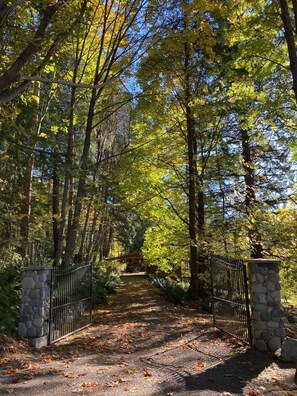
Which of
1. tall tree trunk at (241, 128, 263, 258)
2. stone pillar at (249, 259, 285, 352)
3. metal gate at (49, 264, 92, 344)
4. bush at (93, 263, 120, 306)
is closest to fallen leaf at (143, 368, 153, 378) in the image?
stone pillar at (249, 259, 285, 352)

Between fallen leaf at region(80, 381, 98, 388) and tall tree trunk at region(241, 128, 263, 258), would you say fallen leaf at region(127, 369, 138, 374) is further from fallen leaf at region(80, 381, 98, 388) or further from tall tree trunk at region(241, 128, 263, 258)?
tall tree trunk at region(241, 128, 263, 258)

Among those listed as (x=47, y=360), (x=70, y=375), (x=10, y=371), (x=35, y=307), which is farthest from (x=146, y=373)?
(x=35, y=307)

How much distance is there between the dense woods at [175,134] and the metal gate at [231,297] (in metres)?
3.40

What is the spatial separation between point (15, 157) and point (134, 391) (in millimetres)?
5759

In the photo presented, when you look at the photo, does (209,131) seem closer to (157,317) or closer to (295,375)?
(157,317)

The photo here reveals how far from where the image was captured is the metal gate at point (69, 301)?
7.27m

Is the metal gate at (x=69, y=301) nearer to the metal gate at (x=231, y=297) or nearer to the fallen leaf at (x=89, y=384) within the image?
the fallen leaf at (x=89, y=384)

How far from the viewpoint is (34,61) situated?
25.5 ft

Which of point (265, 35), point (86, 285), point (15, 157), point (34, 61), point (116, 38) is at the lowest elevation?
point (86, 285)

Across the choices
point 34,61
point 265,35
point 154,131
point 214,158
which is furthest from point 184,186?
point 34,61

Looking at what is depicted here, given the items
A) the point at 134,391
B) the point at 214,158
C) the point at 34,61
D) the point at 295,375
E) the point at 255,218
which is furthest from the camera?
the point at 214,158

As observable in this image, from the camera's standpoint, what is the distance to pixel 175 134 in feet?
44.1

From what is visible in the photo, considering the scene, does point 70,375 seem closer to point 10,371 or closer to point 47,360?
point 10,371

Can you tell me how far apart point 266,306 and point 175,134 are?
27.7 ft
